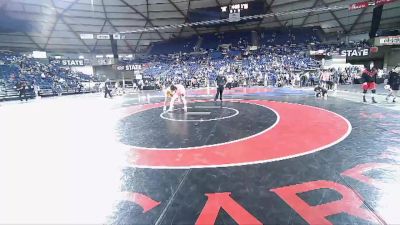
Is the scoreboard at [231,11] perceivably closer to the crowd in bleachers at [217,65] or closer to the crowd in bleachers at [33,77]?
the crowd in bleachers at [217,65]

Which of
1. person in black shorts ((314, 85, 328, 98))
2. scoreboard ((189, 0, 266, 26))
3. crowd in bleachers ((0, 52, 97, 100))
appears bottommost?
person in black shorts ((314, 85, 328, 98))

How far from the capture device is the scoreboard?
3028 cm

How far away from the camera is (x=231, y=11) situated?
3044 centimetres

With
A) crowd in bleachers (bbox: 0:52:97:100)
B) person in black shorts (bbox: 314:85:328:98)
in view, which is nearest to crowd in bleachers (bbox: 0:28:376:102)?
crowd in bleachers (bbox: 0:52:97:100)

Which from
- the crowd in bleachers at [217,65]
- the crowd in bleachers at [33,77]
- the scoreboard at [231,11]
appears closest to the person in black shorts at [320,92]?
the crowd in bleachers at [217,65]

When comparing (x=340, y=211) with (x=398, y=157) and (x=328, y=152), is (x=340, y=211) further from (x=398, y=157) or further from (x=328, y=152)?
(x=398, y=157)

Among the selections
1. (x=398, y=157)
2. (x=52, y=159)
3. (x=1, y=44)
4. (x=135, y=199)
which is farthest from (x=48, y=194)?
(x=1, y=44)

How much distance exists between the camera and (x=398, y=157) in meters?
4.64

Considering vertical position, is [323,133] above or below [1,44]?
below

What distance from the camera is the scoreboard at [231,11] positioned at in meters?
30.3

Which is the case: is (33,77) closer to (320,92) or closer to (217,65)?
(217,65)

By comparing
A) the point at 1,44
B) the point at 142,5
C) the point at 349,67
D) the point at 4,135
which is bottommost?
the point at 4,135

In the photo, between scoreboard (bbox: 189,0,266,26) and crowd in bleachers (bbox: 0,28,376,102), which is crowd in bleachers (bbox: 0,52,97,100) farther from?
scoreboard (bbox: 189,0,266,26)

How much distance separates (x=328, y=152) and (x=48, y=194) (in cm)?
509
